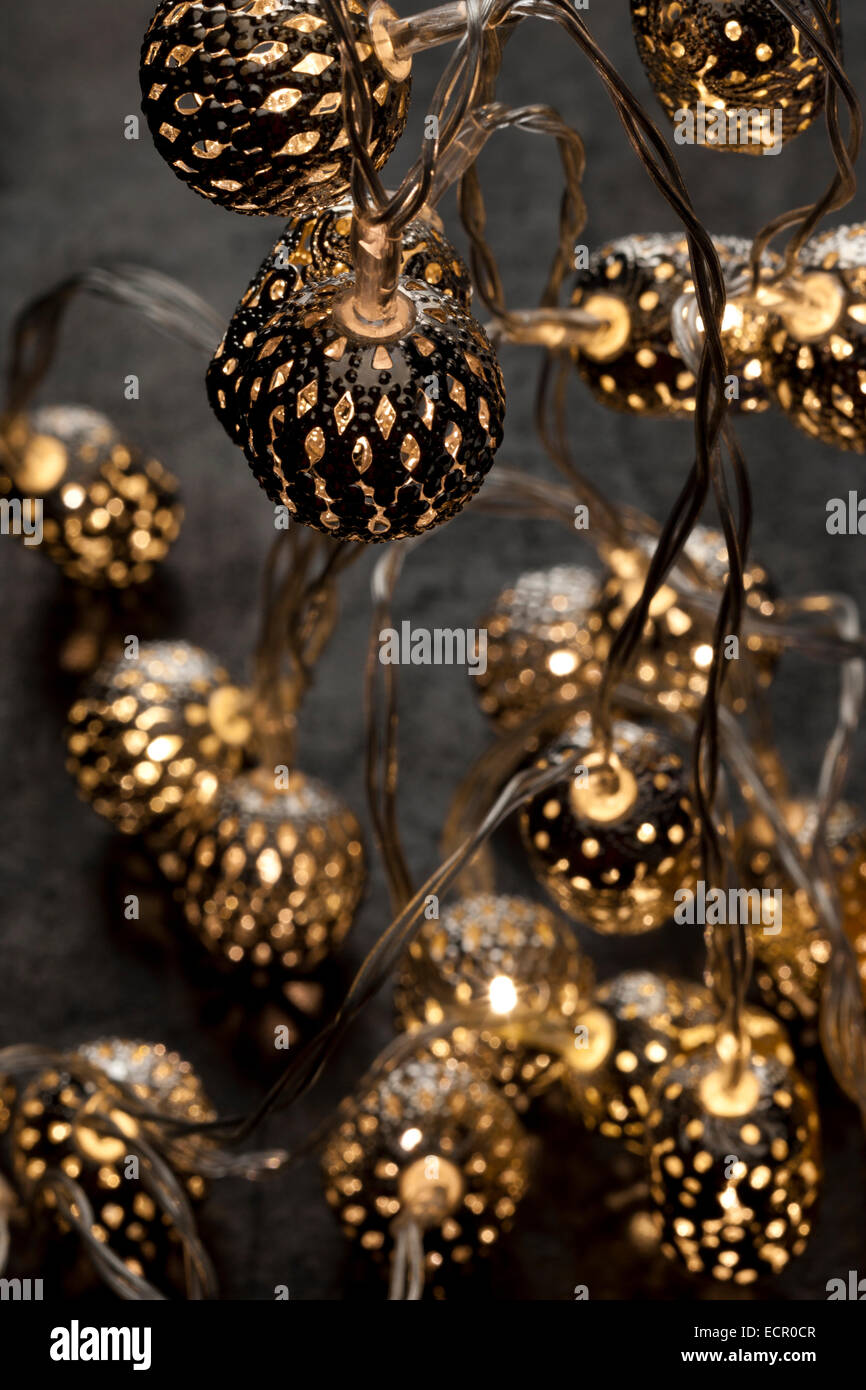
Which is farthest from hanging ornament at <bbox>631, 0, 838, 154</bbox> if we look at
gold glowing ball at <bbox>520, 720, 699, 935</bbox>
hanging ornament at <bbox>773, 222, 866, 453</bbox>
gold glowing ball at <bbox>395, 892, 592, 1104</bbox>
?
gold glowing ball at <bbox>395, 892, 592, 1104</bbox>

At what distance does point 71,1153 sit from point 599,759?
27 cm

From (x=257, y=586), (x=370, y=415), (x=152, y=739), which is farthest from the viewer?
(x=257, y=586)

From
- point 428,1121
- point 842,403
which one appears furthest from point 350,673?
point 842,403

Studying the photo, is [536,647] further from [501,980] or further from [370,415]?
[370,415]

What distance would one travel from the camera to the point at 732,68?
1.42 ft

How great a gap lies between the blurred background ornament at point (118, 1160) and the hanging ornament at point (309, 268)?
0.95ft

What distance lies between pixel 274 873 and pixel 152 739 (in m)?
0.09

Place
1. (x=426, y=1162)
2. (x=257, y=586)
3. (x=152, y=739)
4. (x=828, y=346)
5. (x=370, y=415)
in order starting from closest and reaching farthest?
(x=370, y=415) < (x=828, y=346) < (x=426, y=1162) < (x=152, y=739) < (x=257, y=586)

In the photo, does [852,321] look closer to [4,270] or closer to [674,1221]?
[674,1221]

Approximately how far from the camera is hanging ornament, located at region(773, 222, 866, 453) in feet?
1.51

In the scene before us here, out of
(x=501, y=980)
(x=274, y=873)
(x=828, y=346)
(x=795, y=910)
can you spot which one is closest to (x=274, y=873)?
(x=274, y=873)

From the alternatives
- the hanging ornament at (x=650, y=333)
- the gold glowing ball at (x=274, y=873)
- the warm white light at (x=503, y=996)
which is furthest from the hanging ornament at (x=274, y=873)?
the hanging ornament at (x=650, y=333)

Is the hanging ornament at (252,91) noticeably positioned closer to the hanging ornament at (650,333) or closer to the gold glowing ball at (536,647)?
the hanging ornament at (650,333)
